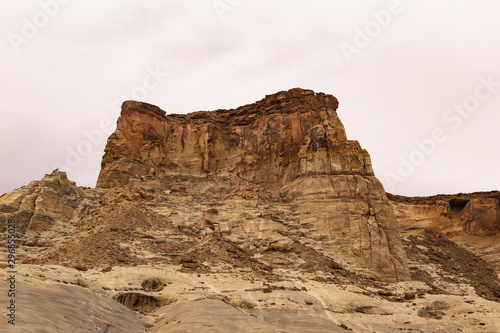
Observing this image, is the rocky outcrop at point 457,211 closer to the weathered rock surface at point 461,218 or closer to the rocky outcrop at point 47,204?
the weathered rock surface at point 461,218

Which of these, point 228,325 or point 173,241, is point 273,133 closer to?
point 173,241

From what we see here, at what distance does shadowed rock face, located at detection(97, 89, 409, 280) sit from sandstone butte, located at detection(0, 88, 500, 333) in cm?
15

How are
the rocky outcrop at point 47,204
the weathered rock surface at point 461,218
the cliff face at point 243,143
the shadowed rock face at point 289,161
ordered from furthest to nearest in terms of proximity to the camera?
the weathered rock surface at point 461,218, the cliff face at point 243,143, the shadowed rock face at point 289,161, the rocky outcrop at point 47,204

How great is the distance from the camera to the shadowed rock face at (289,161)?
35.1 meters

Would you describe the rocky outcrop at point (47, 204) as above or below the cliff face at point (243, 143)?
below

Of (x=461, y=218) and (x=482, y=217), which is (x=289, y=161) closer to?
(x=461, y=218)

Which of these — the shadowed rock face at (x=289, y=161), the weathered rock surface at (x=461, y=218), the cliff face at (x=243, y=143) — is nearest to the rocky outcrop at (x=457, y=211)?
the weathered rock surface at (x=461, y=218)

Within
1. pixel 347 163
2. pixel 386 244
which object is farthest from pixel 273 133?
pixel 386 244

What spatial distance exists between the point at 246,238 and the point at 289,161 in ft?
45.7

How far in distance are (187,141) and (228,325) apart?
131ft

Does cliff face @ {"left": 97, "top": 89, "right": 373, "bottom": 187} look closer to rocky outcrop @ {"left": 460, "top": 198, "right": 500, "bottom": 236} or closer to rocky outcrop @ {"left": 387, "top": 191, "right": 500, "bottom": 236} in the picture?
rocky outcrop @ {"left": 387, "top": 191, "right": 500, "bottom": 236}

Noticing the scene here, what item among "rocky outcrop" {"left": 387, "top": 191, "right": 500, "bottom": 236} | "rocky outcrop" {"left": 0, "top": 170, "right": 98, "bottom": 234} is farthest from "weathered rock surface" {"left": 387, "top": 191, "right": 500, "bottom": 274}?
"rocky outcrop" {"left": 0, "top": 170, "right": 98, "bottom": 234}

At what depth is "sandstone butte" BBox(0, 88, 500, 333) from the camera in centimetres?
1720

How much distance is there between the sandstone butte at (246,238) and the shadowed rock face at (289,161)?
15cm
